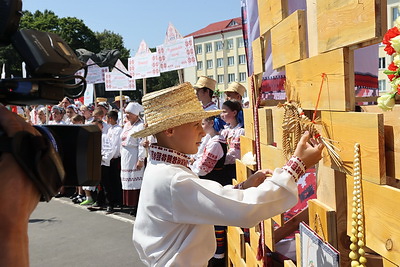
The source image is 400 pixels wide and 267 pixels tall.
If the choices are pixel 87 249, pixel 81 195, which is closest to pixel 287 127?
pixel 87 249

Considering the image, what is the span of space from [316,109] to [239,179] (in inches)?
59.5

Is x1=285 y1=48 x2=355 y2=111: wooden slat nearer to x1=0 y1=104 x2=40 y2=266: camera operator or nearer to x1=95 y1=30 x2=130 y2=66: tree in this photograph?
x1=0 y1=104 x2=40 y2=266: camera operator

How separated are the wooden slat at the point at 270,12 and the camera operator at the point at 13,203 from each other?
4.81 ft

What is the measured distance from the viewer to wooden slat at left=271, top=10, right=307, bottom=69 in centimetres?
181

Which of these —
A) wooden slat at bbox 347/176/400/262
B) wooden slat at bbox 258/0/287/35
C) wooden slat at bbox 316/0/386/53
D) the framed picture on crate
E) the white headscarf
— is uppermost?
wooden slat at bbox 258/0/287/35

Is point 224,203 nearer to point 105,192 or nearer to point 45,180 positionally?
point 45,180

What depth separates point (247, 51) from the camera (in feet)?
9.75

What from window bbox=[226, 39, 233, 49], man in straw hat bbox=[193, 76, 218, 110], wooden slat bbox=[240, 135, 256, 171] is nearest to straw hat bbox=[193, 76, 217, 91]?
man in straw hat bbox=[193, 76, 218, 110]

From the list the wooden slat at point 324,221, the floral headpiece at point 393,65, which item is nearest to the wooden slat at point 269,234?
the wooden slat at point 324,221

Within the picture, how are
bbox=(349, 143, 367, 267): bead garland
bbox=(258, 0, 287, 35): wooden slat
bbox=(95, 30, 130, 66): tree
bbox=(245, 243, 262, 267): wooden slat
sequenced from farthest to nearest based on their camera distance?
bbox=(95, 30, 130, 66): tree → bbox=(245, 243, 262, 267): wooden slat → bbox=(258, 0, 287, 35): wooden slat → bbox=(349, 143, 367, 267): bead garland

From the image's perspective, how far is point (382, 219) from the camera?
1358mm

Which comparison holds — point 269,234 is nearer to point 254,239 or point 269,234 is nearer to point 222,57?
point 254,239

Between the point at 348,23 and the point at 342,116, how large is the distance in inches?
12.9

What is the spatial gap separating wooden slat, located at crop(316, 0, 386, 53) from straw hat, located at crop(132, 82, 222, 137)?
0.80 metres
